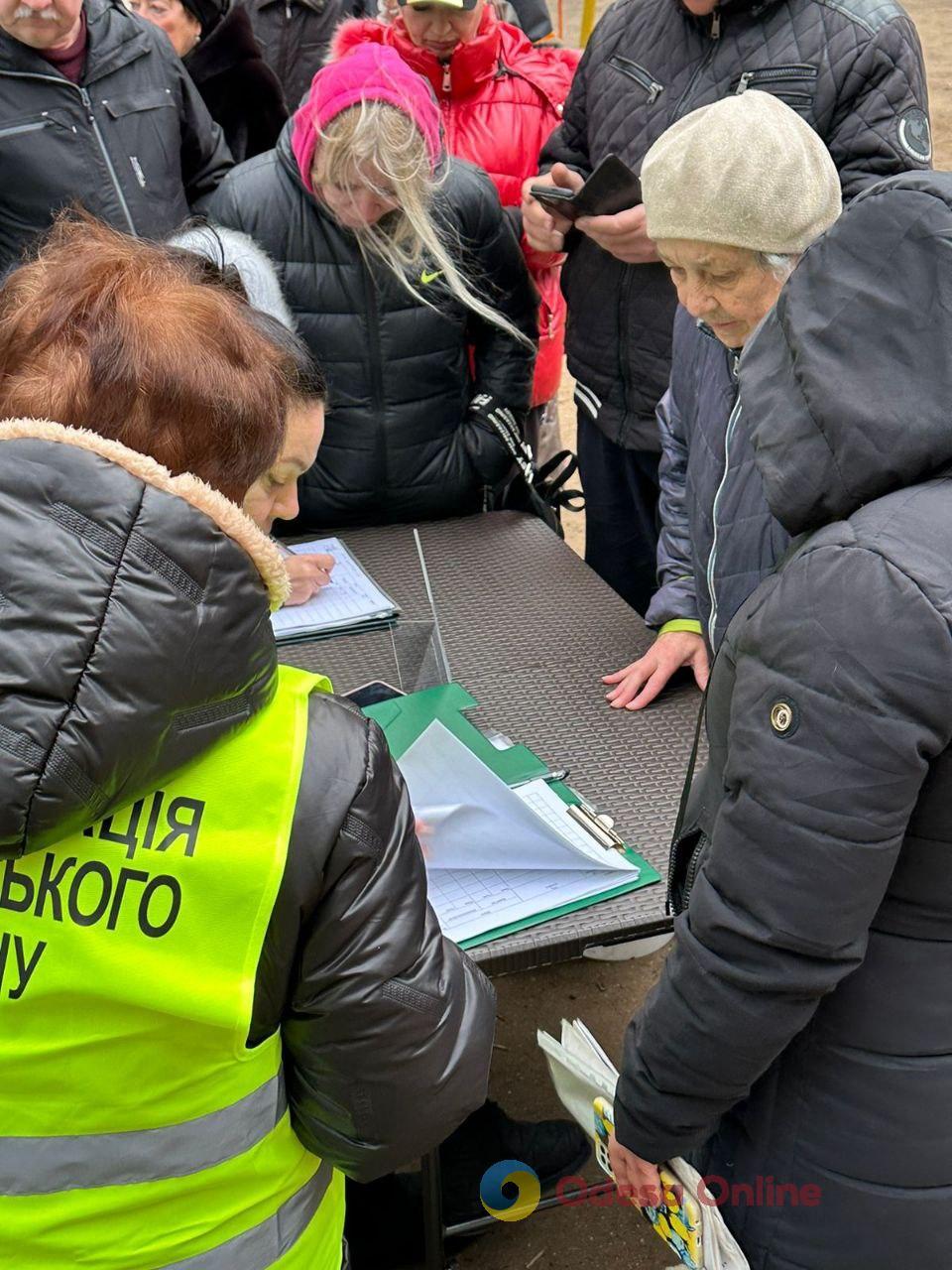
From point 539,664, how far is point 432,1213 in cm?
87

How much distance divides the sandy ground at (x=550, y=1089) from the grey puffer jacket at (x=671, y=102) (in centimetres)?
115

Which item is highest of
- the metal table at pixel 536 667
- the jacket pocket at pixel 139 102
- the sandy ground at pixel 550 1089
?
the jacket pocket at pixel 139 102

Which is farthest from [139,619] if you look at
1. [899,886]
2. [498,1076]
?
[498,1076]

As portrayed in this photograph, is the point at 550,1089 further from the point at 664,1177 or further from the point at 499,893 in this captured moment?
the point at 664,1177

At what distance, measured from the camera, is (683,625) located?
201cm

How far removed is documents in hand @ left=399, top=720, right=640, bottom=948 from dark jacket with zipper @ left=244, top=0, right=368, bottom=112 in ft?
10.6

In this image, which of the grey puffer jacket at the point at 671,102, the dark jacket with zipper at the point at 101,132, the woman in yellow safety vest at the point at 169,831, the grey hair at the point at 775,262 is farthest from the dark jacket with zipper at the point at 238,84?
the woman in yellow safety vest at the point at 169,831

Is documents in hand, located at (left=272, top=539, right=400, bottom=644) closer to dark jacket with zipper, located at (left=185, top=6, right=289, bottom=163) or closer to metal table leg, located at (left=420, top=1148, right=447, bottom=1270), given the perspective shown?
metal table leg, located at (left=420, top=1148, right=447, bottom=1270)

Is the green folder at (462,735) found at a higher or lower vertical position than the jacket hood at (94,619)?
lower

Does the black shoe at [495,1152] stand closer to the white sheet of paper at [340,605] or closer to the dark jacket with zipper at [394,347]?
the white sheet of paper at [340,605]

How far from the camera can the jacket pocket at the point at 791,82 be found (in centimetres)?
222

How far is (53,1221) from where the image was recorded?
936mm

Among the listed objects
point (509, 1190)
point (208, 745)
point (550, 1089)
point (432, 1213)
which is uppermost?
point (208, 745)

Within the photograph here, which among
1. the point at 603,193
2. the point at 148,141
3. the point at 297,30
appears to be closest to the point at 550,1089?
the point at 603,193
